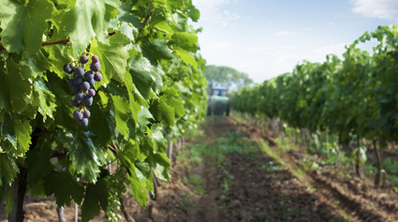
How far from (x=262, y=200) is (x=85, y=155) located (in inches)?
241

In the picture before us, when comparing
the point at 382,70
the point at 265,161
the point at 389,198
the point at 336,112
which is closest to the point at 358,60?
the point at 336,112

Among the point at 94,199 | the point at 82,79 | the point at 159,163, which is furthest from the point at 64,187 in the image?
the point at 82,79

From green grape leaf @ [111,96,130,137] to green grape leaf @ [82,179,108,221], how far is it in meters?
0.71

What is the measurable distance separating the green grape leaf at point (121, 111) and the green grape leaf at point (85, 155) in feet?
0.83

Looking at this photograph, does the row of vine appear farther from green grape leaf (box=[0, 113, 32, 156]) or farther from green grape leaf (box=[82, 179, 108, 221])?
green grape leaf (box=[0, 113, 32, 156])

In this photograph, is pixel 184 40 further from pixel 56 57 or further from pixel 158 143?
pixel 56 57

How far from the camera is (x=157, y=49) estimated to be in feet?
5.62

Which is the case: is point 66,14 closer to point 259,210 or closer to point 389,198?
point 259,210

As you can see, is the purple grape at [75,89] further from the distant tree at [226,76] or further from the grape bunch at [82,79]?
the distant tree at [226,76]

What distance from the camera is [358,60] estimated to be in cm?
748

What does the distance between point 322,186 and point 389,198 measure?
162cm

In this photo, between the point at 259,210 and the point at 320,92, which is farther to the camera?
the point at 320,92

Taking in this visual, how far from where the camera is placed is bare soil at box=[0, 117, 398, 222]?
5.66 m

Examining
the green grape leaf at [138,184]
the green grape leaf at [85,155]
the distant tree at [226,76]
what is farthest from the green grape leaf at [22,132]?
the distant tree at [226,76]
